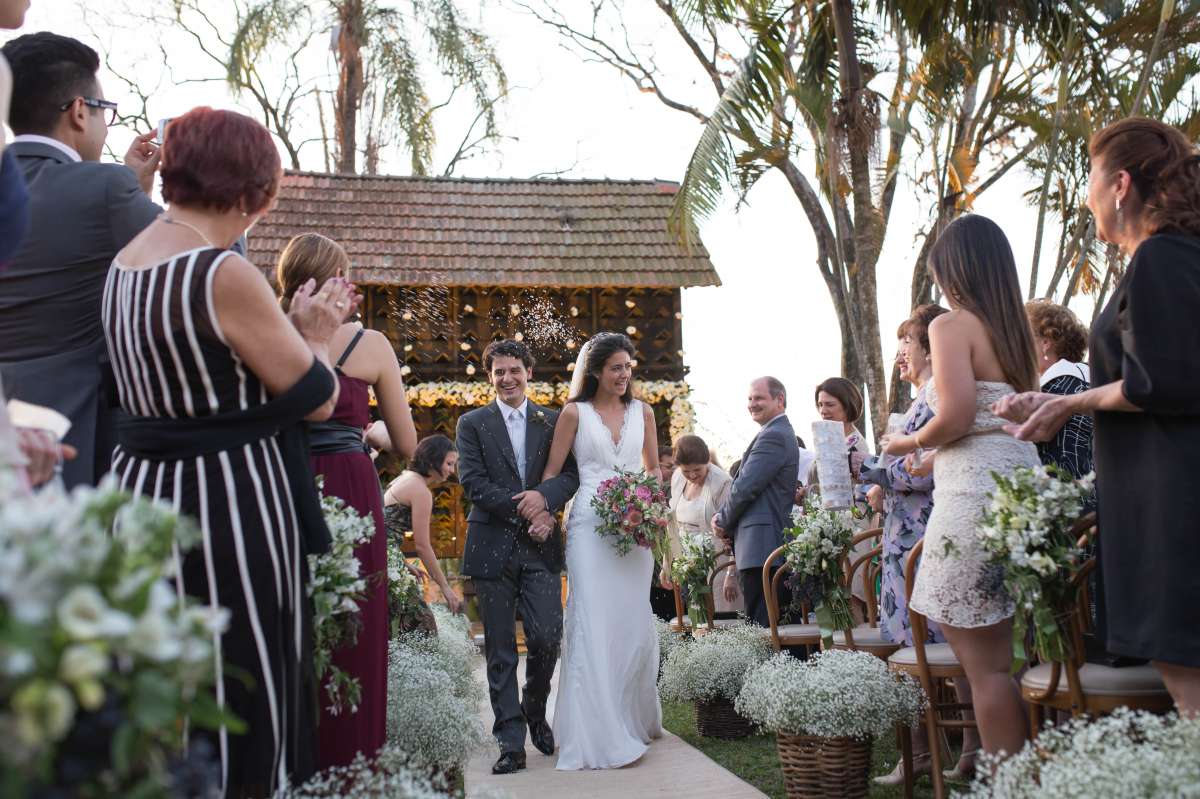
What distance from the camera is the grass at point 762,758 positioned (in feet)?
17.7

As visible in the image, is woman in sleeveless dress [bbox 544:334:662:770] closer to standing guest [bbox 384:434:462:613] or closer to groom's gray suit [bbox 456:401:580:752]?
groom's gray suit [bbox 456:401:580:752]

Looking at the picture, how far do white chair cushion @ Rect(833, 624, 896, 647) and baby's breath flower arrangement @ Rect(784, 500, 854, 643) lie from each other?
0.09 meters

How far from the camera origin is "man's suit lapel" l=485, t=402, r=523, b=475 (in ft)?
22.5

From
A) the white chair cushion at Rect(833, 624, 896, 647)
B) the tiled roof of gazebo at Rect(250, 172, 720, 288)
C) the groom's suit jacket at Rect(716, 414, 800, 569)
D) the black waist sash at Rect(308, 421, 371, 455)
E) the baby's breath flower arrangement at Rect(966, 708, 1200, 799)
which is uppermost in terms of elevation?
the tiled roof of gazebo at Rect(250, 172, 720, 288)

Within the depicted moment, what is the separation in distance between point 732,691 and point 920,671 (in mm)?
2803

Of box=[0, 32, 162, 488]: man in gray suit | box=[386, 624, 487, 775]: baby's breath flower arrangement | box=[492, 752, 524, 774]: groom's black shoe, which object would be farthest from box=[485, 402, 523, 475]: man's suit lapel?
box=[0, 32, 162, 488]: man in gray suit

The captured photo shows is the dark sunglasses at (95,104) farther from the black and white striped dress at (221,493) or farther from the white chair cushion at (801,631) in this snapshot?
the white chair cushion at (801,631)

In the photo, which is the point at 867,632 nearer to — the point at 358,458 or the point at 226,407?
the point at 358,458

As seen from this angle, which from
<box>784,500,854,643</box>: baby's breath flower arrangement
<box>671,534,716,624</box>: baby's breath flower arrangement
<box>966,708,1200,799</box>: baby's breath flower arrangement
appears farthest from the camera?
<box>671,534,716,624</box>: baby's breath flower arrangement

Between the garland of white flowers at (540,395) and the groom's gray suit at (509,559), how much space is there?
35.0 feet

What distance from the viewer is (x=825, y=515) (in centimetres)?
604

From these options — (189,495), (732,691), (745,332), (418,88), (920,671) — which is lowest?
(732,691)

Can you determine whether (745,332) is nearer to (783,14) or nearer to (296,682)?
(783,14)

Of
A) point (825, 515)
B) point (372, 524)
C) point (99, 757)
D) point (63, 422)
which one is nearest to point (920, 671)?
point (825, 515)
